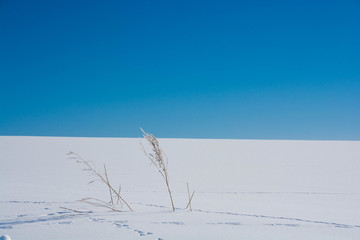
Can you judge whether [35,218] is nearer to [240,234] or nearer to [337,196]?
[240,234]

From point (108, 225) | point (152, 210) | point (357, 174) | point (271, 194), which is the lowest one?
point (108, 225)

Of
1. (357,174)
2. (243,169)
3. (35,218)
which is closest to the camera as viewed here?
(35,218)

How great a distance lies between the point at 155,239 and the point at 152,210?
2.94ft

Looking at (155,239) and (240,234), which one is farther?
(240,234)

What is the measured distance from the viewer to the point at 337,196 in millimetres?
4090

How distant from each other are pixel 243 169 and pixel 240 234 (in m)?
5.49

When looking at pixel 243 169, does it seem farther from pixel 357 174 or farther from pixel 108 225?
pixel 108 225

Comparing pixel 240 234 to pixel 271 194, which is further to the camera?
pixel 271 194

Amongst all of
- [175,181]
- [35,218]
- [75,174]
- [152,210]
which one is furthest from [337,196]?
[75,174]

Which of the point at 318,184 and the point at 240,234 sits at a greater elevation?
the point at 318,184

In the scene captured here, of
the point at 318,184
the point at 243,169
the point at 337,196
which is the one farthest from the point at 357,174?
the point at 337,196

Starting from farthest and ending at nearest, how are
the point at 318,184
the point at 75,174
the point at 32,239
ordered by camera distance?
the point at 75,174, the point at 318,184, the point at 32,239

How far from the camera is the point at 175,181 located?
5.35 metres

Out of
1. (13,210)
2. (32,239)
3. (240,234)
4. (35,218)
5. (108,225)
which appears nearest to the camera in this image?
(32,239)
